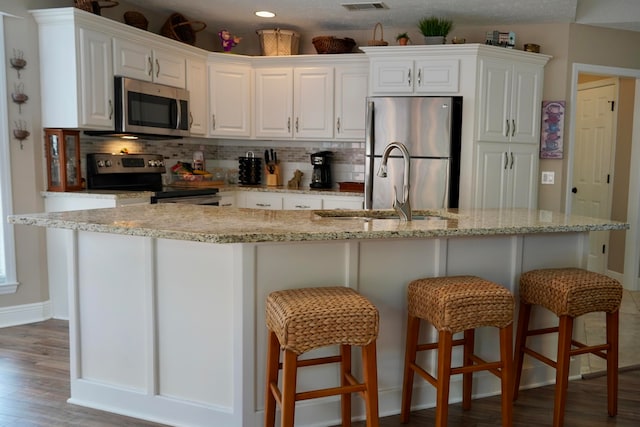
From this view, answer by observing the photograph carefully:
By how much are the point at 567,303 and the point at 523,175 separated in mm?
2622

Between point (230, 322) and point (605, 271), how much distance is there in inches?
186

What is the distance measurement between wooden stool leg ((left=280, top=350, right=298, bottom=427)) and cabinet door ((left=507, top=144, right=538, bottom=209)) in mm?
3371

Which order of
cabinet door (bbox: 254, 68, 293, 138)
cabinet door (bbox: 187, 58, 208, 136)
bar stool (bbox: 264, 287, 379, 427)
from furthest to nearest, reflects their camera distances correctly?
1. cabinet door (bbox: 254, 68, 293, 138)
2. cabinet door (bbox: 187, 58, 208, 136)
3. bar stool (bbox: 264, 287, 379, 427)

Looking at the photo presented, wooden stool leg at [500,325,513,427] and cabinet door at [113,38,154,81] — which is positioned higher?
cabinet door at [113,38,154,81]

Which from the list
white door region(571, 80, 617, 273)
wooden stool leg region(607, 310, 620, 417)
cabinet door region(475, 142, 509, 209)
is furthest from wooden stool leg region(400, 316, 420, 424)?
white door region(571, 80, 617, 273)

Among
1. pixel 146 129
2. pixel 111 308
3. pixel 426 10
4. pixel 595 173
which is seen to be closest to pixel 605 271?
pixel 595 173

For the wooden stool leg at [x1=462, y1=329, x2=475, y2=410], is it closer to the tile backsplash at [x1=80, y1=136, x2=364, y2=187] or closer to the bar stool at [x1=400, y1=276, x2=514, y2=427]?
the bar stool at [x1=400, y1=276, x2=514, y2=427]

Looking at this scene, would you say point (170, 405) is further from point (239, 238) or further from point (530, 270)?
point (530, 270)

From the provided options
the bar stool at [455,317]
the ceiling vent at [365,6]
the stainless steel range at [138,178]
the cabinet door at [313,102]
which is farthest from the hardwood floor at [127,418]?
the ceiling vent at [365,6]

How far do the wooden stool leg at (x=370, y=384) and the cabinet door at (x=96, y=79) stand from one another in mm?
2787

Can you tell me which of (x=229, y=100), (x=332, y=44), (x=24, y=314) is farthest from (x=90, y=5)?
(x=24, y=314)

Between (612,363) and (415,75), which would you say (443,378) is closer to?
(612,363)

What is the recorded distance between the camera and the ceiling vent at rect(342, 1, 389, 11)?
4422mm

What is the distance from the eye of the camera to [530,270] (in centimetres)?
284
